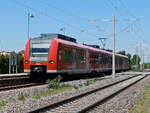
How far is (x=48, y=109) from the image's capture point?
31.7 ft

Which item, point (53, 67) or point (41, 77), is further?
point (41, 77)

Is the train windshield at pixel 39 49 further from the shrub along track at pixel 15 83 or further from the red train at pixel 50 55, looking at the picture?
the shrub along track at pixel 15 83

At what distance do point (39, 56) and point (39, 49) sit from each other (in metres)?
0.52

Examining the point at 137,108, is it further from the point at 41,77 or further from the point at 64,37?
the point at 64,37

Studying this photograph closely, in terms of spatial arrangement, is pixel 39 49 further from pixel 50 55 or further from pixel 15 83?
pixel 15 83

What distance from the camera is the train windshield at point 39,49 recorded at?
859 inches

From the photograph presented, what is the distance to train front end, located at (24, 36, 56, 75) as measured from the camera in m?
21.5

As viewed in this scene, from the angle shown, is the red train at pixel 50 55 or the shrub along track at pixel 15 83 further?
the red train at pixel 50 55

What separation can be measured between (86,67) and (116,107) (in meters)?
18.5

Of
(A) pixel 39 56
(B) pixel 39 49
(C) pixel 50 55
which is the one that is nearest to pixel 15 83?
(A) pixel 39 56

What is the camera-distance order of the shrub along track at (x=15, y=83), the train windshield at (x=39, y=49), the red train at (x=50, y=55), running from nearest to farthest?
the shrub along track at (x=15, y=83) → the red train at (x=50, y=55) → the train windshield at (x=39, y=49)

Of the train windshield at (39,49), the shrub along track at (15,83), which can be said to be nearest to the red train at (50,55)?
the train windshield at (39,49)

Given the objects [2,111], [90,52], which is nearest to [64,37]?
[90,52]

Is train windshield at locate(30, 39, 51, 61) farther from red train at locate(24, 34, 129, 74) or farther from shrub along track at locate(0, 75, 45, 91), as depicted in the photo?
shrub along track at locate(0, 75, 45, 91)
